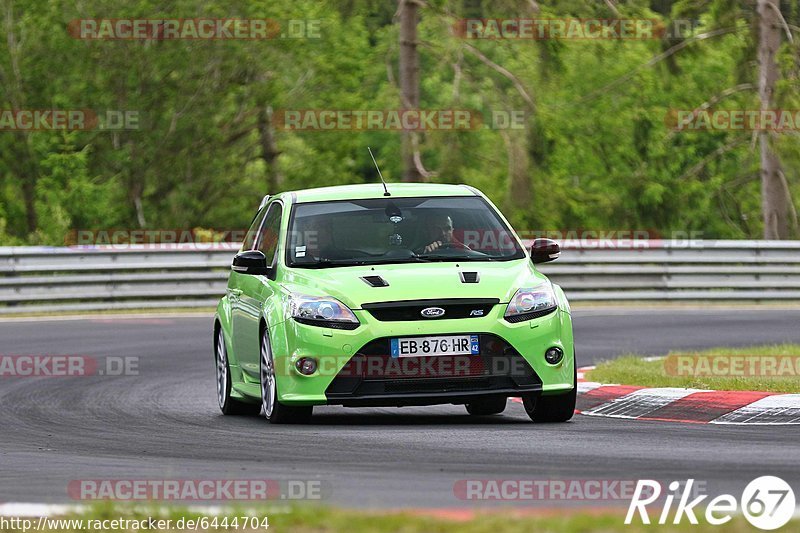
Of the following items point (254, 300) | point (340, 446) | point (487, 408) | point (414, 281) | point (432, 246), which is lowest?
point (487, 408)

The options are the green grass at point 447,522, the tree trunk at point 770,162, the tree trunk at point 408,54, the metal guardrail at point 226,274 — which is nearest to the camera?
the green grass at point 447,522

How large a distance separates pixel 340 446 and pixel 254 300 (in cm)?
255

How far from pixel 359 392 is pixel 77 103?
97.5 feet

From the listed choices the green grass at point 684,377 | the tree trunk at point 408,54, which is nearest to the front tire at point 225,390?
the green grass at point 684,377

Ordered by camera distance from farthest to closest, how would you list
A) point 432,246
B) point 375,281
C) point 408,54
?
point 408,54, point 432,246, point 375,281

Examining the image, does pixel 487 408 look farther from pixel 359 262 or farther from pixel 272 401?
pixel 272 401

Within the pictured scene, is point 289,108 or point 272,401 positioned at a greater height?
Result: point 289,108

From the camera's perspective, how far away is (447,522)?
20.9ft

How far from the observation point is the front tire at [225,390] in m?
12.8

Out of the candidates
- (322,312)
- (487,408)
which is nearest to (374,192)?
(322,312)

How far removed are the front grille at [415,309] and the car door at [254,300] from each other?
3.51 feet

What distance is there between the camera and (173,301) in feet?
83.6

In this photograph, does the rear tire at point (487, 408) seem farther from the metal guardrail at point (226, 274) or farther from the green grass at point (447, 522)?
the metal guardrail at point (226, 274)

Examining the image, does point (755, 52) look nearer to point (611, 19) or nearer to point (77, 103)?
point (611, 19)
